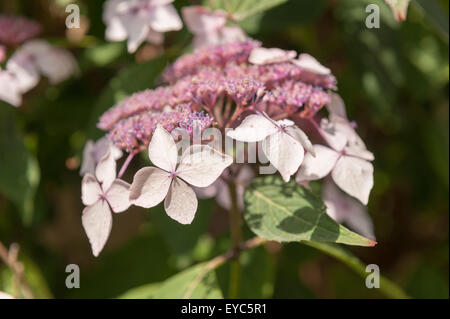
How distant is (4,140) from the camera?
1.02m

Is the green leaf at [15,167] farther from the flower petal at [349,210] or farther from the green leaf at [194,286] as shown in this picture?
the flower petal at [349,210]

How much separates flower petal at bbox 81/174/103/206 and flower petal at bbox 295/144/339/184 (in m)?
0.25

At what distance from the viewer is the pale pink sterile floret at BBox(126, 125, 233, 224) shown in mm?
617

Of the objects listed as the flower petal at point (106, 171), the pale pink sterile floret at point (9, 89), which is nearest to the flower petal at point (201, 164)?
the flower petal at point (106, 171)

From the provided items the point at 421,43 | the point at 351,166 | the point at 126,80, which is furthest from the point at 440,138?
the point at 126,80

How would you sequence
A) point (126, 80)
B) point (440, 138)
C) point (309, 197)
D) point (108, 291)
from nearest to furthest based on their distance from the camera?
point (309, 197)
point (126, 80)
point (440, 138)
point (108, 291)

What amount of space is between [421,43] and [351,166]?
2.15 feet

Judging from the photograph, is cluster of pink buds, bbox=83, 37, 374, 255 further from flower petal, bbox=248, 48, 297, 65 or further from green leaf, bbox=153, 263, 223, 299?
green leaf, bbox=153, 263, 223, 299

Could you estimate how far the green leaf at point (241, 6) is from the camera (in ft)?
2.84

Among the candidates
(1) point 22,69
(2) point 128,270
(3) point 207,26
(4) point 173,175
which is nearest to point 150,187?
(4) point 173,175

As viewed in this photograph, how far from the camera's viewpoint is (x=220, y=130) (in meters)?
0.70
